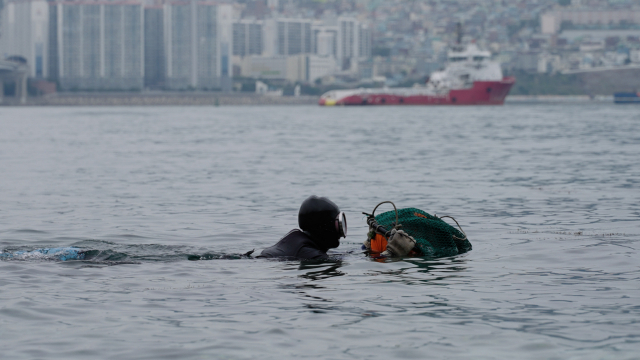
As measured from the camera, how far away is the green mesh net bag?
34.1 feet

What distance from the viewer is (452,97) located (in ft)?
400

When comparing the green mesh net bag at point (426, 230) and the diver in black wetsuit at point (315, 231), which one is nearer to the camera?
the diver in black wetsuit at point (315, 231)

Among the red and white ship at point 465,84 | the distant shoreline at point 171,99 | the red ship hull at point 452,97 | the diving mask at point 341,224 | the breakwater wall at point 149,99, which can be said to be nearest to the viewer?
the diving mask at point 341,224

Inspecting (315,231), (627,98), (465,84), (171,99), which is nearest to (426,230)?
(315,231)

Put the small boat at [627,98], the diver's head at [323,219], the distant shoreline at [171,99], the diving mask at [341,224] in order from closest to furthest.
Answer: the diving mask at [341,224] → the diver's head at [323,219] → the small boat at [627,98] → the distant shoreline at [171,99]

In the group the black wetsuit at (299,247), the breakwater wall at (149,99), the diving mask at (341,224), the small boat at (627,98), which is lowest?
the breakwater wall at (149,99)

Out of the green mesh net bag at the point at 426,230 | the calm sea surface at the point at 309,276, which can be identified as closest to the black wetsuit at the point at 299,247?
the calm sea surface at the point at 309,276

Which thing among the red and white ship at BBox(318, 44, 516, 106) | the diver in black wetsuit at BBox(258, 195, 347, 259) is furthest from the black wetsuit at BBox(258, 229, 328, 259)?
the red and white ship at BBox(318, 44, 516, 106)

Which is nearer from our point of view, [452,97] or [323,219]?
[323,219]

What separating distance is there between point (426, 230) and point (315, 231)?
148 centimetres

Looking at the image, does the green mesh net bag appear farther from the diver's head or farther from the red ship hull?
the red ship hull

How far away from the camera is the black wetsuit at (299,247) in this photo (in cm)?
984

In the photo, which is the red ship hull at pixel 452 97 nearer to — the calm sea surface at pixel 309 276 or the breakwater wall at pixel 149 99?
the breakwater wall at pixel 149 99

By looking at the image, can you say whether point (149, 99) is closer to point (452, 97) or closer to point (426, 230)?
point (452, 97)
